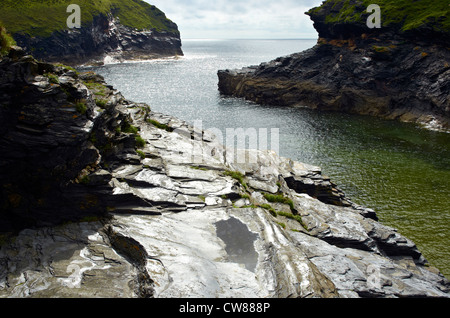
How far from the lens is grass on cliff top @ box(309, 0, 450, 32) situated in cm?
7249

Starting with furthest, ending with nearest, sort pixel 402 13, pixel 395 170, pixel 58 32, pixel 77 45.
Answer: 1. pixel 77 45
2. pixel 58 32
3. pixel 402 13
4. pixel 395 170

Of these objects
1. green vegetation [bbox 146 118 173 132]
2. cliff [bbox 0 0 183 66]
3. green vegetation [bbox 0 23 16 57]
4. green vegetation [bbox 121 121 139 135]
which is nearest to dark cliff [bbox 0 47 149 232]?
green vegetation [bbox 0 23 16 57]

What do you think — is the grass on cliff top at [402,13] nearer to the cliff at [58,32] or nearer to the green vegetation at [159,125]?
the green vegetation at [159,125]

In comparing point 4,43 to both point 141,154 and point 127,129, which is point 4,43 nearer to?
point 141,154

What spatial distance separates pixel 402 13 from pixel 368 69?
17.5m

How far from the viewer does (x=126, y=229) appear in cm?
1594

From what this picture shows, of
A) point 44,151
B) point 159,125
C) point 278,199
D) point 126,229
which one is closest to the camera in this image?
point 44,151

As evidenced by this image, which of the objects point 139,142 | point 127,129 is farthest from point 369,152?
point 127,129

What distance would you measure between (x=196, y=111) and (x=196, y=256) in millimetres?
68171

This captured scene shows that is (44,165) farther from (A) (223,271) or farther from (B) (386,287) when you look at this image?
(B) (386,287)

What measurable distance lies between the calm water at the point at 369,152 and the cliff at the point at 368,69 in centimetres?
612

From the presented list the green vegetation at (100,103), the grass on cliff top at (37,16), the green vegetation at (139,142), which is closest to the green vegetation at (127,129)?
the green vegetation at (139,142)

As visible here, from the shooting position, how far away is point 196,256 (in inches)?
586
